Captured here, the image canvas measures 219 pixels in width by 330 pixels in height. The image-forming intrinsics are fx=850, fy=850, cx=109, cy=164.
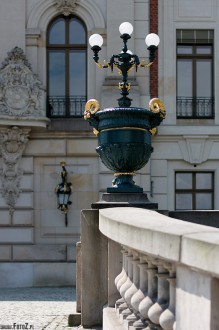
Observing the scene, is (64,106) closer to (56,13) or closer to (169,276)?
(56,13)

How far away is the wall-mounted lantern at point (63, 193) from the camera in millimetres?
21672

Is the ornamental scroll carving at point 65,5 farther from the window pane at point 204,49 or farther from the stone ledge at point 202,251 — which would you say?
the stone ledge at point 202,251

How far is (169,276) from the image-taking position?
13.7ft

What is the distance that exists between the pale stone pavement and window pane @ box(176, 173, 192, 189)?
4077 mm

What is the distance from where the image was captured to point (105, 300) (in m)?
7.97

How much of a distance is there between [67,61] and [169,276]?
730 inches

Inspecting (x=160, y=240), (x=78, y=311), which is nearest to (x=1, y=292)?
(x=78, y=311)

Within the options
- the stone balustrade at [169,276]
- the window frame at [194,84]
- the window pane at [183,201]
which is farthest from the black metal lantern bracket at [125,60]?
the window pane at [183,201]

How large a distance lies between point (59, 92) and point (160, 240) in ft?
61.0

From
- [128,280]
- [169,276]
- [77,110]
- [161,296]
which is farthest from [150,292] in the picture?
[77,110]

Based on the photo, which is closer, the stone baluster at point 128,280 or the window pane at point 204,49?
the stone baluster at point 128,280

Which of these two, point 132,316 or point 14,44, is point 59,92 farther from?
point 132,316

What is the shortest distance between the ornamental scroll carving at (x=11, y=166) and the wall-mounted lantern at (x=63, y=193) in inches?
41.3

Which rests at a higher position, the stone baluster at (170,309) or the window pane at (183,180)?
the window pane at (183,180)
